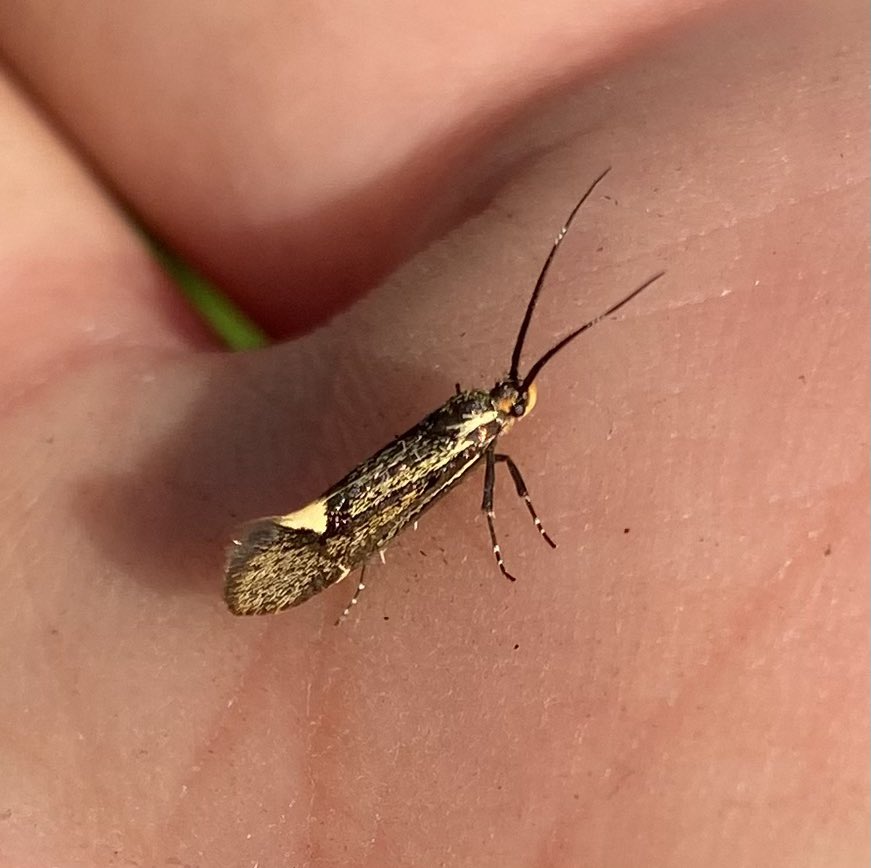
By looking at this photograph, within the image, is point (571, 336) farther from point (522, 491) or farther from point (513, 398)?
point (522, 491)

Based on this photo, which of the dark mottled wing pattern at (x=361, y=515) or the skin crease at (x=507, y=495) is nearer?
the skin crease at (x=507, y=495)

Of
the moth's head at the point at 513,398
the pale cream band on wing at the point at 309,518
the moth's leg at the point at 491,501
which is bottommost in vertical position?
the moth's leg at the point at 491,501

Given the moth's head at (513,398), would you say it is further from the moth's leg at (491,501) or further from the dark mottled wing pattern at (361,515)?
the moth's leg at (491,501)

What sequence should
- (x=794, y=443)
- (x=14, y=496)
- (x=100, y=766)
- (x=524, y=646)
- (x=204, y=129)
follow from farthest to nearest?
1. (x=204, y=129)
2. (x=14, y=496)
3. (x=100, y=766)
4. (x=524, y=646)
5. (x=794, y=443)

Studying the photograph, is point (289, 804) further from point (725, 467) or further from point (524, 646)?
point (725, 467)

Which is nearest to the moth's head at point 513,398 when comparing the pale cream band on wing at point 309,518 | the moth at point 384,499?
the moth at point 384,499

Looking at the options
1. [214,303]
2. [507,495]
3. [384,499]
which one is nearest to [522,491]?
[507,495]

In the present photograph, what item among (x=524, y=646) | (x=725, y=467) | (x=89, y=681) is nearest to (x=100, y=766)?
(x=89, y=681)

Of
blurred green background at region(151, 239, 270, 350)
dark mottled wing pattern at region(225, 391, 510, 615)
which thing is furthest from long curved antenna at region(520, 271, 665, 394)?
blurred green background at region(151, 239, 270, 350)
